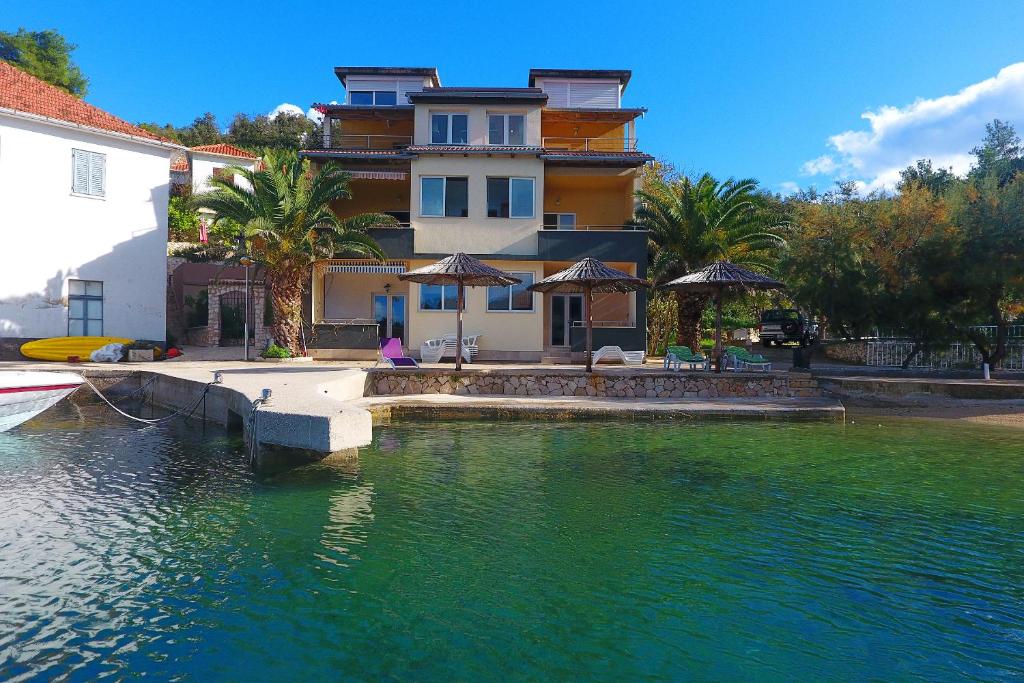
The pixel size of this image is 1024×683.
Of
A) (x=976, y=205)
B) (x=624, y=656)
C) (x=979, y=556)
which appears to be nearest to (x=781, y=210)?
(x=976, y=205)

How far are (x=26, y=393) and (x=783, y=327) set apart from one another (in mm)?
27370

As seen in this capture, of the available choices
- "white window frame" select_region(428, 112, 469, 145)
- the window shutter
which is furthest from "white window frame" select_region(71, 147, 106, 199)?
"white window frame" select_region(428, 112, 469, 145)

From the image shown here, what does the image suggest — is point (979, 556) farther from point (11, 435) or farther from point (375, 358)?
point (375, 358)

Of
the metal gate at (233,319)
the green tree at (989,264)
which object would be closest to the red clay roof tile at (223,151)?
the metal gate at (233,319)

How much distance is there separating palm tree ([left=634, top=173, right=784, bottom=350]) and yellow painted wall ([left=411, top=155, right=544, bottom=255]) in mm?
4146

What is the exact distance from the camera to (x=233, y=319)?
2692 cm

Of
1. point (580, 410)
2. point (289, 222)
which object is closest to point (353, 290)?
point (289, 222)

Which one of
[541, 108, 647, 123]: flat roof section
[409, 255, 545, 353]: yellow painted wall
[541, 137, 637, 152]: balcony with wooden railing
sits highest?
[541, 108, 647, 123]: flat roof section

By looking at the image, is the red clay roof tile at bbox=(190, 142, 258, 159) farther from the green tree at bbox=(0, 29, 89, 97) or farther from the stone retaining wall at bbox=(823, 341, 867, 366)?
the stone retaining wall at bbox=(823, 341, 867, 366)

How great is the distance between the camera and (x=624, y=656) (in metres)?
4.51

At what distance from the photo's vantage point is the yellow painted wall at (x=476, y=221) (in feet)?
77.7

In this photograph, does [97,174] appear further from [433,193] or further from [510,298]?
[510,298]

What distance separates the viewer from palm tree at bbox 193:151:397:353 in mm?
21016

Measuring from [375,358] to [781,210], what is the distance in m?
30.7
